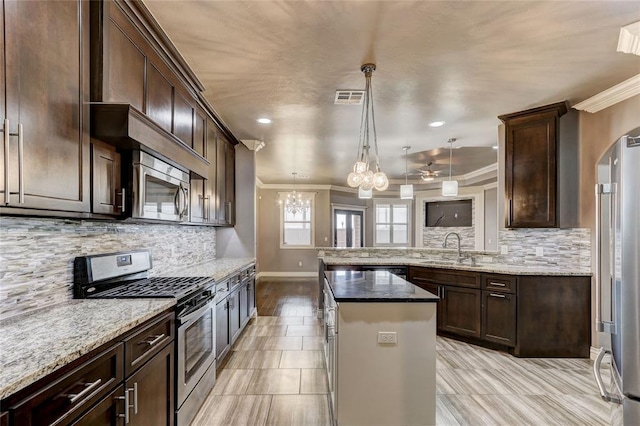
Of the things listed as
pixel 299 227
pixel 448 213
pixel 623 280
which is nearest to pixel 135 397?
pixel 623 280

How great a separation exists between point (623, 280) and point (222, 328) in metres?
2.94

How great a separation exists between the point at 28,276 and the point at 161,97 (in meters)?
1.44

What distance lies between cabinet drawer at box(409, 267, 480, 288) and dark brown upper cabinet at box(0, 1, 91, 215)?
3.62m

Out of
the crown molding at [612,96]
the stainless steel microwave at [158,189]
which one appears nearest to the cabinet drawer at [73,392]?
the stainless steel microwave at [158,189]

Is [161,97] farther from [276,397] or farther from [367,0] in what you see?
[276,397]

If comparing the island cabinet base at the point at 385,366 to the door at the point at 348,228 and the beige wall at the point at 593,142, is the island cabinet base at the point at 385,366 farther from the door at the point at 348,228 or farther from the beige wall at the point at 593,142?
the door at the point at 348,228

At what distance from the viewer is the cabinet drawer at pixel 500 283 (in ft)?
11.1

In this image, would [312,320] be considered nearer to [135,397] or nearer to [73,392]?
[135,397]

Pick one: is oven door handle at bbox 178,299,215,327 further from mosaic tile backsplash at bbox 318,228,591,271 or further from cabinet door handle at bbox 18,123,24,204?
mosaic tile backsplash at bbox 318,228,591,271

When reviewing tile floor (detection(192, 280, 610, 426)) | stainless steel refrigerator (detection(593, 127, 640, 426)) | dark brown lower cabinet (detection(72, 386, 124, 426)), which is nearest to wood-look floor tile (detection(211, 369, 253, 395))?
tile floor (detection(192, 280, 610, 426))

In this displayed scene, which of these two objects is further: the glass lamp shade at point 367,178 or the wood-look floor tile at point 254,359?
the wood-look floor tile at point 254,359

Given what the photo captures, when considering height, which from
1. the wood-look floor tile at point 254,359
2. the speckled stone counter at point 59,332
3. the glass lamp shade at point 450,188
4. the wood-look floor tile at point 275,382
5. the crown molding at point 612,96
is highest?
the crown molding at point 612,96

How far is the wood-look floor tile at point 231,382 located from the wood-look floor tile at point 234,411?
8 cm

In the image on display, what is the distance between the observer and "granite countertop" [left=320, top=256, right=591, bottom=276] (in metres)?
3.32
